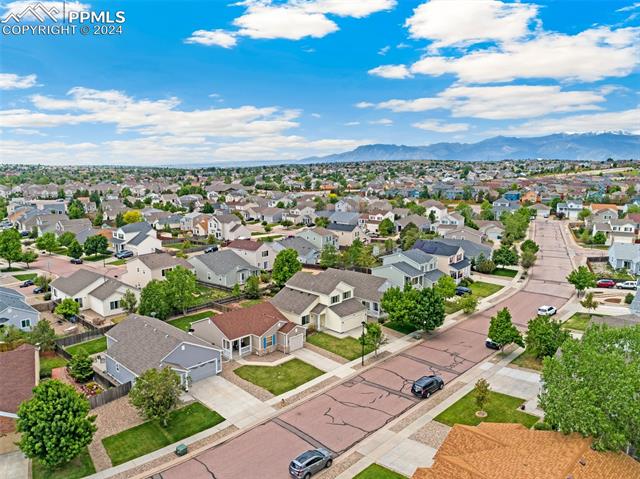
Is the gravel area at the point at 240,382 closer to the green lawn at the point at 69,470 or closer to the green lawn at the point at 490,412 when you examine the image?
the green lawn at the point at 69,470

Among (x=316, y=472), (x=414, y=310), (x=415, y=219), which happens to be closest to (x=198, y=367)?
(x=316, y=472)

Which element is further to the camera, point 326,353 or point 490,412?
point 326,353

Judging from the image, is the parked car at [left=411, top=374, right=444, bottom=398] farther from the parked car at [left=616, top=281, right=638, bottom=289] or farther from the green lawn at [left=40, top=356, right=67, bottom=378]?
the parked car at [left=616, top=281, right=638, bottom=289]

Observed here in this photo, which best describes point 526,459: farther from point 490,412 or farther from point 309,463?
point 490,412

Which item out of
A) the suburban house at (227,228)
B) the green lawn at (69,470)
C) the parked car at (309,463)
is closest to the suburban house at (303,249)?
the suburban house at (227,228)

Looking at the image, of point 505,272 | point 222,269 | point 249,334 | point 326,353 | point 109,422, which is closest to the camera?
point 109,422

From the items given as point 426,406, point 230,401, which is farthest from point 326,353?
point 426,406

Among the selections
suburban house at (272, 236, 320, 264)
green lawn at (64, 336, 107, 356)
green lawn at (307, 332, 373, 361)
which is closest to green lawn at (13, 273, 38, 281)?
green lawn at (64, 336, 107, 356)
